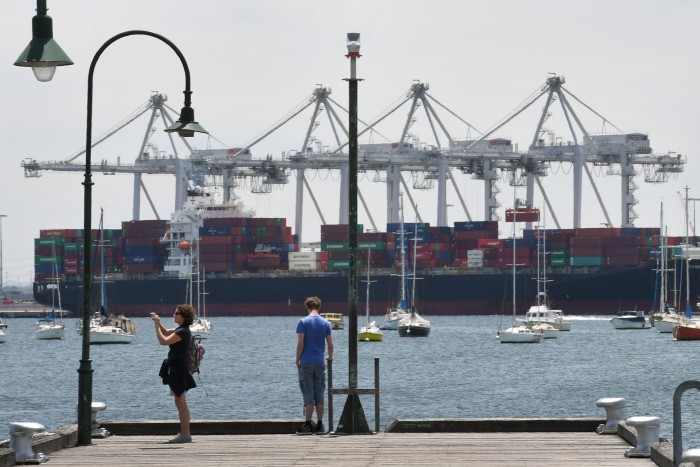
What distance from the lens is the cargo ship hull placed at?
115625 mm

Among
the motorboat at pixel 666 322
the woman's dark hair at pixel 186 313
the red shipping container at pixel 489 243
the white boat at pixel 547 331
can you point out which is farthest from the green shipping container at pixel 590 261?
the woman's dark hair at pixel 186 313

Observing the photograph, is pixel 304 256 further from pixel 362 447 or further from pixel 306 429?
Result: pixel 362 447

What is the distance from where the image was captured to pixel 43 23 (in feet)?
44.5

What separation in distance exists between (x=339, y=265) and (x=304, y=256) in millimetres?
4431

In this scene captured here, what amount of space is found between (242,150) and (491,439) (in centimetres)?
10650

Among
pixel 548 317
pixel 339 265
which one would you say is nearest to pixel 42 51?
pixel 548 317

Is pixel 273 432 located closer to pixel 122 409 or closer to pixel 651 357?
pixel 122 409

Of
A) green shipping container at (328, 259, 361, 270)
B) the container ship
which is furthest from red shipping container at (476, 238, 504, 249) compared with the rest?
green shipping container at (328, 259, 361, 270)

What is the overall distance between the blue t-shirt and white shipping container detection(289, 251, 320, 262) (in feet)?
361

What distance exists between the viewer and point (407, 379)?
48.4 meters

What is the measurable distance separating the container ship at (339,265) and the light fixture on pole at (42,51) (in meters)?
97.0

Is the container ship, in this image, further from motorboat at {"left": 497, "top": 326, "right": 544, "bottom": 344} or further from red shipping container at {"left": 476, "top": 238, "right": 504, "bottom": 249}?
motorboat at {"left": 497, "top": 326, "right": 544, "bottom": 344}

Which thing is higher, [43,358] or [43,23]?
[43,23]

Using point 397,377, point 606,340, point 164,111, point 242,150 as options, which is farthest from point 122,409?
point 164,111
